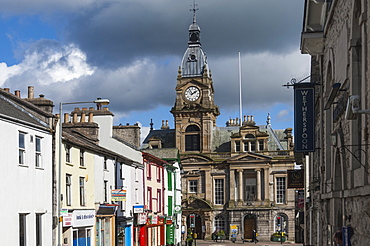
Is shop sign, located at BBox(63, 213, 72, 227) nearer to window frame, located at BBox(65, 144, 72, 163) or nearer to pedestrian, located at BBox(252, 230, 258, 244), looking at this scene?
window frame, located at BBox(65, 144, 72, 163)

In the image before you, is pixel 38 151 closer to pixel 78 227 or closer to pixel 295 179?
pixel 78 227

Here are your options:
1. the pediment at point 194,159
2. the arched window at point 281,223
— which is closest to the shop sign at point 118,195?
the arched window at point 281,223

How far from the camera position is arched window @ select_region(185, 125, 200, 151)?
284 feet

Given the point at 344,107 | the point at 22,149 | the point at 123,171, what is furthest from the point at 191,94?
the point at 344,107

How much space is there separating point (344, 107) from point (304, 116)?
706 centimetres

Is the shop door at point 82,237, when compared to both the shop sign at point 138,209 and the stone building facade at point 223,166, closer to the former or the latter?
the shop sign at point 138,209

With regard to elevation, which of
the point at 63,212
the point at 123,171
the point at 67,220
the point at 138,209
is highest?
the point at 123,171

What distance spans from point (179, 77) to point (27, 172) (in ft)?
202

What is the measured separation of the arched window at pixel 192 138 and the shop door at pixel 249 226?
11384 mm

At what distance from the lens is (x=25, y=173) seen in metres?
26.2

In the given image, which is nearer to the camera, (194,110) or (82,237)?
(82,237)

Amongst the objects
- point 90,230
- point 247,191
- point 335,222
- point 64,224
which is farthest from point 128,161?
point 247,191

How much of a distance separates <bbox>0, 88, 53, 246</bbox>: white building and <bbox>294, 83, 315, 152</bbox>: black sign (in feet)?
34.5

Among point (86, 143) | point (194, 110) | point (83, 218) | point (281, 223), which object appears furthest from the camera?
point (194, 110)
